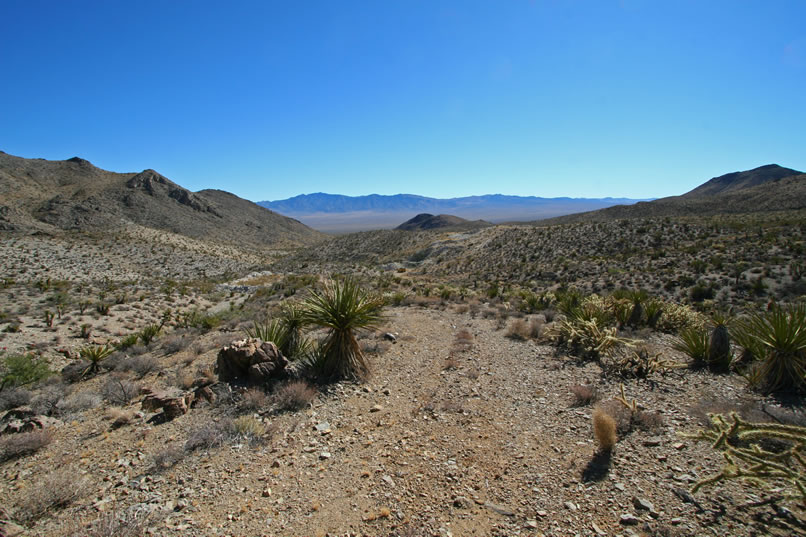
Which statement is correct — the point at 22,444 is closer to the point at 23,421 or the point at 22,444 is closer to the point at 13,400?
the point at 23,421

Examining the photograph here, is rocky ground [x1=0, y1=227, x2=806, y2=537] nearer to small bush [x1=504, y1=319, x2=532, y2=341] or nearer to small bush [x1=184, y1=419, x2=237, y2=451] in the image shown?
small bush [x1=184, y1=419, x2=237, y2=451]

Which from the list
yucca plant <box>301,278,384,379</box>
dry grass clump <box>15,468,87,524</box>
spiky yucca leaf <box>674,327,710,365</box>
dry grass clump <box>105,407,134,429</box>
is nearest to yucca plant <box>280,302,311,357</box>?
yucca plant <box>301,278,384,379</box>

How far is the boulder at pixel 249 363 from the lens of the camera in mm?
6660

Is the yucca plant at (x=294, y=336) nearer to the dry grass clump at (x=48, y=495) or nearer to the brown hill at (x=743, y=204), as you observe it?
the dry grass clump at (x=48, y=495)

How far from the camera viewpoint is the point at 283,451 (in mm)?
4844

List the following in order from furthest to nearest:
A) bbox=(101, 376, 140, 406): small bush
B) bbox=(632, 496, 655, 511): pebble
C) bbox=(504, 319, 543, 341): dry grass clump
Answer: bbox=(504, 319, 543, 341): dry grass clump < bbox=(101, 376, 140, 406): small bush < bbox=(632, 496, 655, 511): pebble

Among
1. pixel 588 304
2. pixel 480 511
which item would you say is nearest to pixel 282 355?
pixel 480 511

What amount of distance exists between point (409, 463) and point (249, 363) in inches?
148

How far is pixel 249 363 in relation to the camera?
6750mm

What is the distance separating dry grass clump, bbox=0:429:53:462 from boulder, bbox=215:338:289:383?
2.39 meters

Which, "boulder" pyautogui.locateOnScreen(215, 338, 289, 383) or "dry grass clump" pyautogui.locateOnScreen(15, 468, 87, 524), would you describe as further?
"boulder" pyautogui.locateOnScreen(215, 338, 289, 383)

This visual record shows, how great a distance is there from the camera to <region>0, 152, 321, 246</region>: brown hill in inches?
1997

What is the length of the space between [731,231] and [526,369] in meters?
31.9

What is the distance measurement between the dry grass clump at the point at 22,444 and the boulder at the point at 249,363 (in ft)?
7.83
